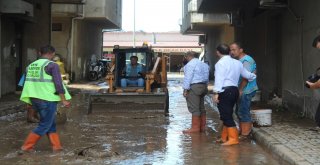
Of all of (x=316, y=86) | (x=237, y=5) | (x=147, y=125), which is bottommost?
(x=147, y=125)

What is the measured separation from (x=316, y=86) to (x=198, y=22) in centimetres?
2384

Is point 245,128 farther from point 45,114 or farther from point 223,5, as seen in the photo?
point 223,5

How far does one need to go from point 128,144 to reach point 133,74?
6.55m

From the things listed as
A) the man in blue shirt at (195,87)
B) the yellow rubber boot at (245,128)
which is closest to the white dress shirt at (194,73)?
the man in blue shirt at (195,87)

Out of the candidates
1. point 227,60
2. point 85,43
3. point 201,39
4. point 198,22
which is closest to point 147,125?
point 227,60

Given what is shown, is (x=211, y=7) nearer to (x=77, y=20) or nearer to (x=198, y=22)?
(x=198, y=22)

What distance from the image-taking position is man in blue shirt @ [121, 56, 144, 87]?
15.3 meters

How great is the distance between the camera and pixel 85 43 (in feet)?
111

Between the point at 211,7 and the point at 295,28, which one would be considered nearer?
the point at 295,28

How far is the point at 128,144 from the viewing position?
30.1 feet

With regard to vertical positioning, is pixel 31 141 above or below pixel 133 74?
below

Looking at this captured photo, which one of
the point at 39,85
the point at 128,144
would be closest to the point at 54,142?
the point at 39,85

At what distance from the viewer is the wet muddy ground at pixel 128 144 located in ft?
25.6

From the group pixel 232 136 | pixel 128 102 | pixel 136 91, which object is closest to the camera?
pixel 232 136
